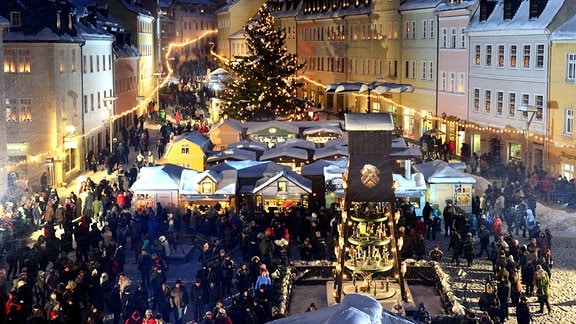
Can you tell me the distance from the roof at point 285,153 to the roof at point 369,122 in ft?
54.9

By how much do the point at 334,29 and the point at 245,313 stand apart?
191 ft

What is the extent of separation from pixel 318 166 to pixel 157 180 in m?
6.22

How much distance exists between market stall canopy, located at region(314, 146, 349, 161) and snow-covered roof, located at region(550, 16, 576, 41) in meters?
10.4

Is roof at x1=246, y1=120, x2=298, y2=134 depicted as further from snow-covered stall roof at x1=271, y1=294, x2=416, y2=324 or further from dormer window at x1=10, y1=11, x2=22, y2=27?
snow-covered stall roof at x1=271, y1=294, x2=416, y2=324

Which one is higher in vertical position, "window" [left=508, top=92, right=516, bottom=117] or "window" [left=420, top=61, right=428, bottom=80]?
"window" [left=420, top=61, right=428, bottom=80]

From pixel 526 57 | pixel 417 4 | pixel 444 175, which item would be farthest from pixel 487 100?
pixel 444 175

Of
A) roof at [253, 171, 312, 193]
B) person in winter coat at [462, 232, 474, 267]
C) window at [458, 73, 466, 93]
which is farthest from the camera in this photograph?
window at [458, 73, 466, 93]

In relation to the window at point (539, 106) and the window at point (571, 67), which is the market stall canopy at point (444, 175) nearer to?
the window at point (571, 67)

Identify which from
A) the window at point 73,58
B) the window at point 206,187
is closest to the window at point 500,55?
the window at point 206,187

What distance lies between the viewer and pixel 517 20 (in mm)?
43688

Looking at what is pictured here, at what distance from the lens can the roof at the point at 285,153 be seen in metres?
38.0

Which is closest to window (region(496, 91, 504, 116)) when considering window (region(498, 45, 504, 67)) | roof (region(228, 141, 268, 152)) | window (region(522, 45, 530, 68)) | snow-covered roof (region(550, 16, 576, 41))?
window (region(498, 45, 504, 67))

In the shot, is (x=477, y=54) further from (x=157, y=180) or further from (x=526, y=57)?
(x=157, y=180)

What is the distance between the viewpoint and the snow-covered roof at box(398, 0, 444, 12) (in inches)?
2138
